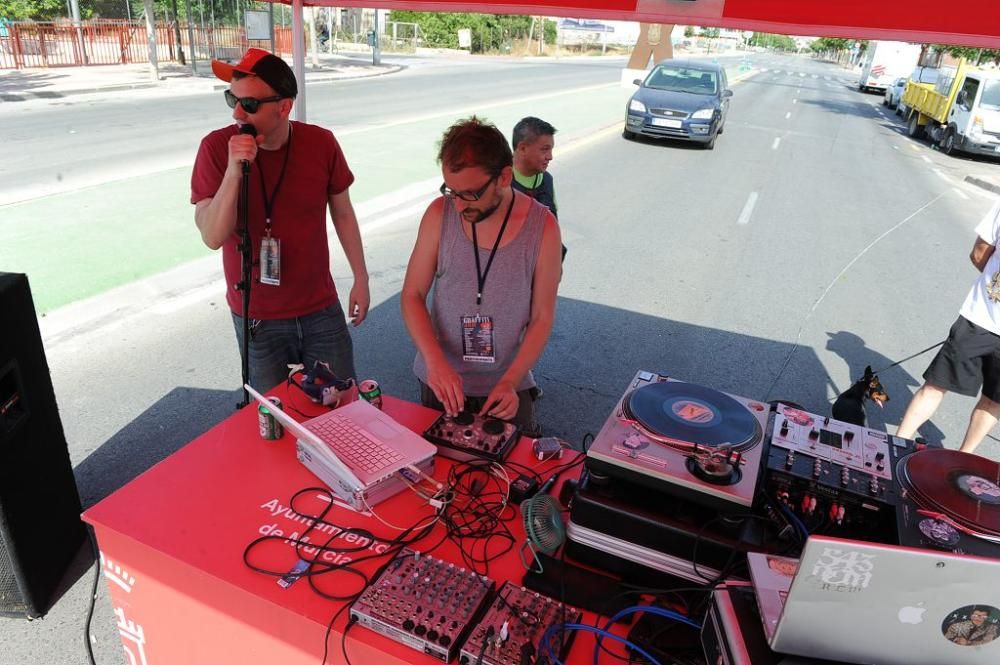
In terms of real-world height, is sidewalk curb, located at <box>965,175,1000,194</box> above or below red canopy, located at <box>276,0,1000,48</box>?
below

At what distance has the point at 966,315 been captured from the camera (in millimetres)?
3395

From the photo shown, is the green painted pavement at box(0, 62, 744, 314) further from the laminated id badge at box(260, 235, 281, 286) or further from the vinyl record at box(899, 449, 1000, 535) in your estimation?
the vinyl record at box(899, 449, 1000, 535)

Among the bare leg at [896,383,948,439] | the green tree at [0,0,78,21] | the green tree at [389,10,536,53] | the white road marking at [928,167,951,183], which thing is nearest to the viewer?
the bare leg at [896,383,948,439]

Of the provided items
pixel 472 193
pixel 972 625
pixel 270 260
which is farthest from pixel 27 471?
pixel 972 625

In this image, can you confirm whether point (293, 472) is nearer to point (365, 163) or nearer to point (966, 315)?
point (966, 315)

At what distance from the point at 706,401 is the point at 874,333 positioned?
A: 484 cm

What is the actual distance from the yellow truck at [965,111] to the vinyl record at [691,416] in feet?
59.2

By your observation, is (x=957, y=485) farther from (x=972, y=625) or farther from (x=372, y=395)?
(x=372, y=395)

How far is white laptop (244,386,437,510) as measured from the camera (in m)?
1.83

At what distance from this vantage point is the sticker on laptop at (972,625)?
3.38 ft

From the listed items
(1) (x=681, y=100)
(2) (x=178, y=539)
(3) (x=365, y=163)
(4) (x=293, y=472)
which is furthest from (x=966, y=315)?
(1) (x=681, y=100)

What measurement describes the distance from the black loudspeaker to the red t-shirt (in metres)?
0.73

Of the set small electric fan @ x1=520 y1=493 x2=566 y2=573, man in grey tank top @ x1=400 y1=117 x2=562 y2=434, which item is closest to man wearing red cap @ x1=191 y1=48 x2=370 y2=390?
man in grey tank top @ x1=400 y1=117 x2=562 y2=434

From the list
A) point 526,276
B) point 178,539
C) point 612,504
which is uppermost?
point 526,276
